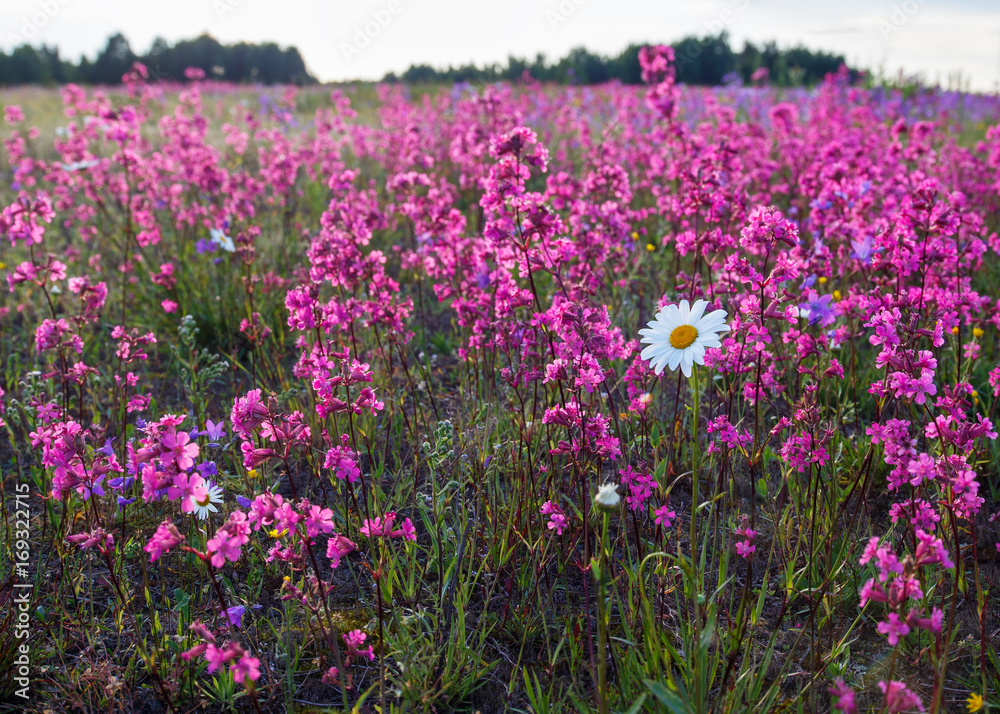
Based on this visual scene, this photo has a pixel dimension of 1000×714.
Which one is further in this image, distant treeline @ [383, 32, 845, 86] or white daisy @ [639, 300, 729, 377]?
distant treeline @ [383, 32, 845, 86]

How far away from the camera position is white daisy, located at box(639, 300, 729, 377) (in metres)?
1.77

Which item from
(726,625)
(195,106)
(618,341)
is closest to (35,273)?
(618,341)

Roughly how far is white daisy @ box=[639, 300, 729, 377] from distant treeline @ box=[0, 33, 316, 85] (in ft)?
155

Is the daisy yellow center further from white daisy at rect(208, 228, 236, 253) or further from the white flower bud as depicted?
white daisy at rect(208, 228, 236, 253)

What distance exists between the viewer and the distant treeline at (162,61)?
44188mm

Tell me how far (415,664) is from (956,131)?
44.3ft

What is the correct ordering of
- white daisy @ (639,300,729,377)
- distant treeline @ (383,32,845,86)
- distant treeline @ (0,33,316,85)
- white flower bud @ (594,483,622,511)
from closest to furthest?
white flower bud @ (594,483,622,511), white daisy @ (639,300,729,377), distant treeline @ (383,32,845,86), distant treeline @ (0,33,316,85)

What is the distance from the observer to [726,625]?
82.0 inches

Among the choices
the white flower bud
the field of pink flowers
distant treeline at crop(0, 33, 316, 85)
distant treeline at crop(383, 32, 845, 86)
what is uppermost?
distant treeline at crop(0, 33, 316, 85)

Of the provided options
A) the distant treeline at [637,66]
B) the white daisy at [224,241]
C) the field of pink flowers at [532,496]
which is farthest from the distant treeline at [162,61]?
the field of pink flowers at [532,496]

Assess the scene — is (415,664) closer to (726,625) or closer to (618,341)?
(726,625)

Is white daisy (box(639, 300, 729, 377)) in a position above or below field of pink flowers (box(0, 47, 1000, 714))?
above

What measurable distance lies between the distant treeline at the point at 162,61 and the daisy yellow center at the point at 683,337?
4733 centimetres

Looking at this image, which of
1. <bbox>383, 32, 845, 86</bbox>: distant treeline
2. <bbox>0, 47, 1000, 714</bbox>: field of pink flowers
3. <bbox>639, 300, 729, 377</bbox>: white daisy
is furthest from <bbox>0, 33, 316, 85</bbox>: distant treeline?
<bbox>639, 300, 729, 377</bbox>: white daisy
